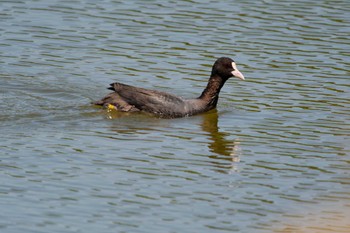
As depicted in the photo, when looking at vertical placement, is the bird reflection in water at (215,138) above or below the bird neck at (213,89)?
below

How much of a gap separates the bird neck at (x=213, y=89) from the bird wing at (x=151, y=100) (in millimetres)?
612

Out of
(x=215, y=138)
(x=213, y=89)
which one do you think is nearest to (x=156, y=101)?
(x=213, y=89)

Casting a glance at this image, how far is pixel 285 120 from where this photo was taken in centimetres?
1678

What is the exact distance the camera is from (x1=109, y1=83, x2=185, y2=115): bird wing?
17188 millimetres

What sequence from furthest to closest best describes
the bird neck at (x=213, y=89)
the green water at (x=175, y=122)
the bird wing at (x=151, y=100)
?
the bird neck at (x=213, y=89), the bird wing at (x=151, y=100), the green water at (x=175, y=122)

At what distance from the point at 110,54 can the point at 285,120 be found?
15.5ft

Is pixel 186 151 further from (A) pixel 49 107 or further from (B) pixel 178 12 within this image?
(B) pixel 178 12

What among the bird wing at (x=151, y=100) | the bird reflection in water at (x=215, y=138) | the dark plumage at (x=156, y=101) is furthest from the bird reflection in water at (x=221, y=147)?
the bird wing at (x=151, y=100)

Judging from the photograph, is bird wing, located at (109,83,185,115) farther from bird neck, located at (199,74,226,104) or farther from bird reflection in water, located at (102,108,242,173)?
bird neck, located at (199,74,226,104)

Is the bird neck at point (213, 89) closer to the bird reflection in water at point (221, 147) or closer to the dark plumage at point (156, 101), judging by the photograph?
the dark plumage at point (156, 101)

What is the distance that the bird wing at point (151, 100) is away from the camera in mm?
17188

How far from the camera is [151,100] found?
1725 cm

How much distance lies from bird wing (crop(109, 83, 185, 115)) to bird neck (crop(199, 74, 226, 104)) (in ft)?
2.01

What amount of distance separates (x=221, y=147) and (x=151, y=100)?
2.15m
